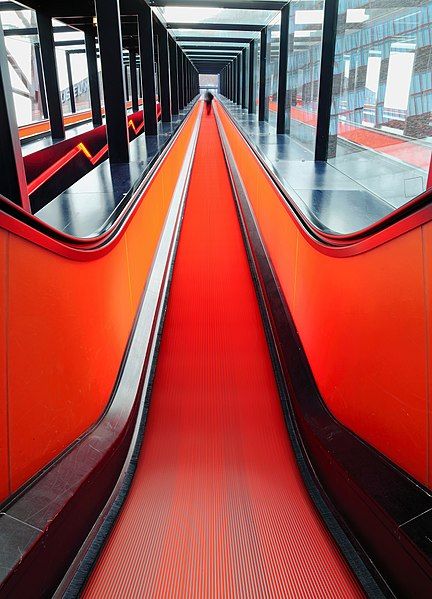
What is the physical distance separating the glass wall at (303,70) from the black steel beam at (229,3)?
1.35 feet

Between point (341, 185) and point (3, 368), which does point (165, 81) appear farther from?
point (3, 368)

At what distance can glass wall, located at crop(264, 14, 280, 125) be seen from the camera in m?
12.1

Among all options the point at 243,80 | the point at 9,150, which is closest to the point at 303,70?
the point at 9,150

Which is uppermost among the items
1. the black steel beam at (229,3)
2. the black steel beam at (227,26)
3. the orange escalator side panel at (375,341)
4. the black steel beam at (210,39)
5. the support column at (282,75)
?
the black steel beam at (210,39)

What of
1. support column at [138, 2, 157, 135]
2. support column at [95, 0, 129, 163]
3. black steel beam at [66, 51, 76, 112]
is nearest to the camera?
support column at [95, 0, 129, 163]

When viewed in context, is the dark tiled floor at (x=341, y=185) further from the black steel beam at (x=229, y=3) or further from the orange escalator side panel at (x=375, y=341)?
the black steel beam at (x=229, y=3)

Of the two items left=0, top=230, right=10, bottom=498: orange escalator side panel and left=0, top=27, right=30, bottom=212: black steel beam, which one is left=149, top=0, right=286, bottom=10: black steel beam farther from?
left=0, top=230, right=10, bottom=498: orange escalator side panel

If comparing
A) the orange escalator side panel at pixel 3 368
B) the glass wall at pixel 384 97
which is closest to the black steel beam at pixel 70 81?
the glass wall at pixel 384 97

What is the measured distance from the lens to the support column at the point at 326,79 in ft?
18.8

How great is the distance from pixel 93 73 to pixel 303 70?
6.72 metres

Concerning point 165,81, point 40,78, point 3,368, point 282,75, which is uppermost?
point 40,78

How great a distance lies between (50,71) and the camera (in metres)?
9.38

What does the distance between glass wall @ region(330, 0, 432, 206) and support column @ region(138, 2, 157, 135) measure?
4.83m

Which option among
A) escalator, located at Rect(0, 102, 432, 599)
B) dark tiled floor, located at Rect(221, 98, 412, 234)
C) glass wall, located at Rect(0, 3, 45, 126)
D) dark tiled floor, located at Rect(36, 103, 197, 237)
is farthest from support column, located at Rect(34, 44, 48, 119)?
escalator, located at Rect(0, 102, 432, 599)
